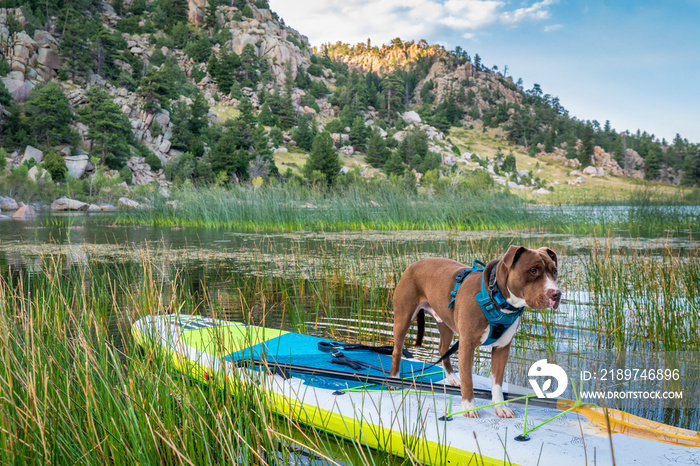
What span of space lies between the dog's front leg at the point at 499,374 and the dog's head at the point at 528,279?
0.29m

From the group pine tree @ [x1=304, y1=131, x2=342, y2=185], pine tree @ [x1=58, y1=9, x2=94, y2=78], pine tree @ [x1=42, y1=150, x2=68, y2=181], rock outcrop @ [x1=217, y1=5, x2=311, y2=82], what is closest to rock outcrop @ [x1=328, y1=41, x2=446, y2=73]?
rock outcrop @ [x1=217, y1=5, x2=311, y2=82]

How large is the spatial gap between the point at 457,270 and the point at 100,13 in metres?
96.6

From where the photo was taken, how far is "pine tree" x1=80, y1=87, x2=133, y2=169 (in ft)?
136

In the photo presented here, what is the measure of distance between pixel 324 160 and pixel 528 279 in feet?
149

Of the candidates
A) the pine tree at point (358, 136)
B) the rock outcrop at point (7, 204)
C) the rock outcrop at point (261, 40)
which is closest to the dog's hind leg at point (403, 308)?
the rock outcrop at point (7, 204)

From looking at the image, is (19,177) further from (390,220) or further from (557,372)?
(557,372)

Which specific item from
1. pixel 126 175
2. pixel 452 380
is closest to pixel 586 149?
pixel 126 175

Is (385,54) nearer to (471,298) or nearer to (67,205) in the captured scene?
(67,205)

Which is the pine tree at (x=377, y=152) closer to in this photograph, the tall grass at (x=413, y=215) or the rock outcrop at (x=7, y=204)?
the rock outcrop at (x=7, y=204)

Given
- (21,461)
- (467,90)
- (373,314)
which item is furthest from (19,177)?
(467,90)

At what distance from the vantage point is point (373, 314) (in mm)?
4434

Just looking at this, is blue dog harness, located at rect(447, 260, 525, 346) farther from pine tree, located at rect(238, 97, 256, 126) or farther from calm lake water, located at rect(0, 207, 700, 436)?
pine tree, located at rect(238, 97, 256, 126)

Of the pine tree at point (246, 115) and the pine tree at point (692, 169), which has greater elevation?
the pine tree at point (246, 115)

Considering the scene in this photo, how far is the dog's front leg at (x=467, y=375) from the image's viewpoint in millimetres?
1841
